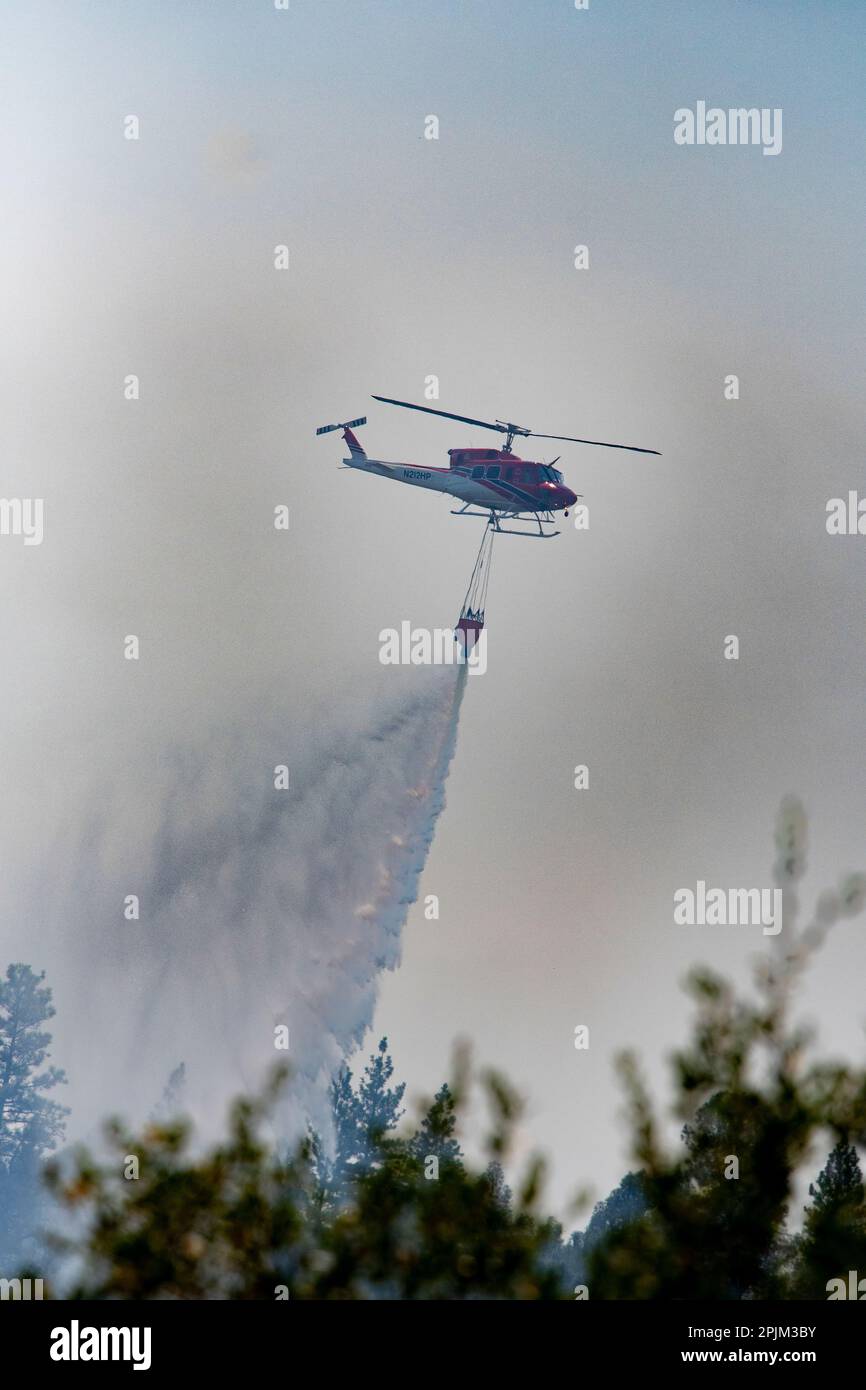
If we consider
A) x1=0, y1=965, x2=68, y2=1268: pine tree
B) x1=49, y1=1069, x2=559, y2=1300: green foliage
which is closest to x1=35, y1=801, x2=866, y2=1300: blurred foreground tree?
x1=49, y1=1069, x2=559, y2=1300: green foliage

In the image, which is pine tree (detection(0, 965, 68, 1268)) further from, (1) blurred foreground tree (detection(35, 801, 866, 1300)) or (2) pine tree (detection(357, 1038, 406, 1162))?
(1) blurred foreground tree (detection(35, 801, 866, 1300))

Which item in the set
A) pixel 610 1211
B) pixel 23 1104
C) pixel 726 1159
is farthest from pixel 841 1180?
pixel 23 1104

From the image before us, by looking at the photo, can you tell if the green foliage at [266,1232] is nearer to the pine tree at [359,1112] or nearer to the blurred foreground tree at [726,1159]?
the blurred foreground tree at [726,1159]

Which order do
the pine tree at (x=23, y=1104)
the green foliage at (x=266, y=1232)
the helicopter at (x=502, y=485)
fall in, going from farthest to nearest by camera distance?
1. the pine tree at (x=23, y=1104)
2. the helicopter at (x=502, y=485)
3. the green foliage at (x=266, y=1232)

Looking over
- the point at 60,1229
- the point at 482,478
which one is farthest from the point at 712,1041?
the point at 60,1229

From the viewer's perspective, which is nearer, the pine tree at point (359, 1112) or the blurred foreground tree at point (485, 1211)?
the blurred foreground tree at point (485, 1211)

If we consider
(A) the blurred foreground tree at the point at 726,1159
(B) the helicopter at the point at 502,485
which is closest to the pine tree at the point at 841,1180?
(A) the blurred foreground tree at the point at 726,1159

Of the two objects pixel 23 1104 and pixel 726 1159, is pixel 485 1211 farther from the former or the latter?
pixel 23 1104
